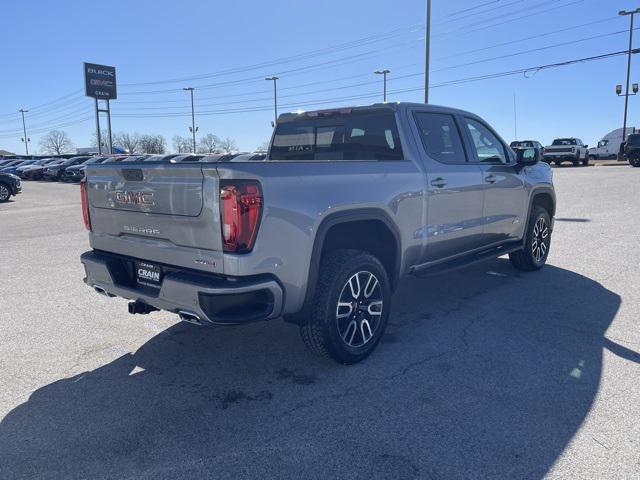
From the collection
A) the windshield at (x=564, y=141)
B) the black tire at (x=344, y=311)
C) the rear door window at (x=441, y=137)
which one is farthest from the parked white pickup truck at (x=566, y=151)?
the black tire at (x=344, y=311)

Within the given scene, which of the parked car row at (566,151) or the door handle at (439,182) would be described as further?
the parked car row at (566,151)

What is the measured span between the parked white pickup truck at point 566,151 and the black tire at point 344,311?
36015 millimetres

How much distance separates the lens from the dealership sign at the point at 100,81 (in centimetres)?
4462

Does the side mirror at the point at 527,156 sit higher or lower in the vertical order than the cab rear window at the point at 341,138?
lower

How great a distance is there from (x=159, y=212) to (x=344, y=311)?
1465 millimetres

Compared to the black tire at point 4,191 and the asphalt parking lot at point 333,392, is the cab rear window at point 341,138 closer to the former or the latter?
the asphalt parking lot at point 333,392

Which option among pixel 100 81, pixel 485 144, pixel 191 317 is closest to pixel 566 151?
pixel 485 144

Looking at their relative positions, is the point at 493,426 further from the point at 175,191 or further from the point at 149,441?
the point at 175,191

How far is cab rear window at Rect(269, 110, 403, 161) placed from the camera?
15.1ft

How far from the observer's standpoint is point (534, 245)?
21.4 feet

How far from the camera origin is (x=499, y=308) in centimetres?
511

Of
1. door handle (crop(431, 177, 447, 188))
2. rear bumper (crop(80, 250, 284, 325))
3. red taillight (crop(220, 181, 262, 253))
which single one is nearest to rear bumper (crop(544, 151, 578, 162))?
door handle (crop(431, 177, 447, 188))

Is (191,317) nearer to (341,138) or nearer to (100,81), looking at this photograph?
(341,138)

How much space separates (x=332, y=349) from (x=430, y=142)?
7.21ft
